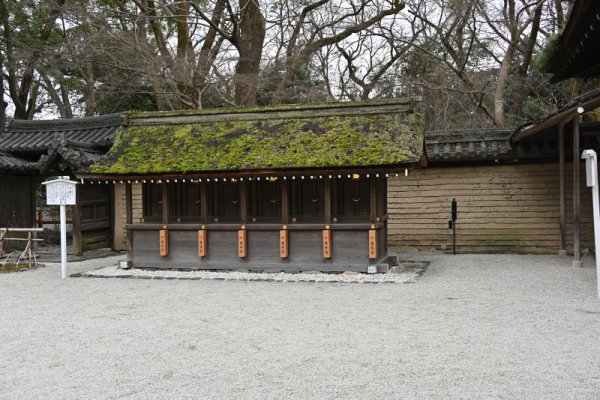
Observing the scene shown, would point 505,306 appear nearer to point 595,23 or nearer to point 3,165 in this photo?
point 595,23

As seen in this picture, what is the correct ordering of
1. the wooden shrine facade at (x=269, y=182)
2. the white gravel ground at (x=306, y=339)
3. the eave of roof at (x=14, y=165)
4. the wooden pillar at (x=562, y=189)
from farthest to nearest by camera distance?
1. the eave of roof at (x=14, y=165)
2. the wooden pillar at (x=562, y=189)
3. the wooden shrine facade at (x=269, y=182)
4. the white gravel ground at (x=306, y=339)

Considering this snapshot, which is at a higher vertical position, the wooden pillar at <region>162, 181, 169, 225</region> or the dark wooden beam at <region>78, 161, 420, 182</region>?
the dark wooden beam at <region>78, 161, 420, 182</region>

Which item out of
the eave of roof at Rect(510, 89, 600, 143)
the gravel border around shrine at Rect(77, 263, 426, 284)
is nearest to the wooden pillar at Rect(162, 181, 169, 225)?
the gravel border around shrine at Rect(77, 263, 426, 284)

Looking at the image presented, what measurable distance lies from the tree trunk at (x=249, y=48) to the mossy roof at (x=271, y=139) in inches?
237

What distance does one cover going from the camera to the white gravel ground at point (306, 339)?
5.01 metres

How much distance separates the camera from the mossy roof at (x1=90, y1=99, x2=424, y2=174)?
11625 millimetres

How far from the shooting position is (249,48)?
20.4 metres

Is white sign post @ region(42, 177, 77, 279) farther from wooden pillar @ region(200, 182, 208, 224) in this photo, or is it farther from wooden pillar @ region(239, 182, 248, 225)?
wooden pillar @ region(239, 182, 248, 225)

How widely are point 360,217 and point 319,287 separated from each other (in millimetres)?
2330

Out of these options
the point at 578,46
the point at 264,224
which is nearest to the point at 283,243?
the point at 264,224

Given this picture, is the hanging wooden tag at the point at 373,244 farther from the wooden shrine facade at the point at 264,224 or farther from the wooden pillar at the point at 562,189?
the wooden pillar at the point at 562,189

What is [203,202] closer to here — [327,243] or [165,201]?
[165,201]

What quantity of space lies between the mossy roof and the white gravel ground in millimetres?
2613

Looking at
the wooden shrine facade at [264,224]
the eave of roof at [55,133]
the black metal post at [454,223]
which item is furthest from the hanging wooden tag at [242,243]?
the eave of roof at [55,133]
